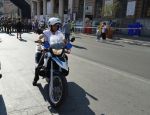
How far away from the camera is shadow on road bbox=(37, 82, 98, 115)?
3.27 meters

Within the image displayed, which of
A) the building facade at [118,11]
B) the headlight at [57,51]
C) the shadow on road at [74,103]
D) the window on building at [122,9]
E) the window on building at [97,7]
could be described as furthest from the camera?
the window on building at [97,7]

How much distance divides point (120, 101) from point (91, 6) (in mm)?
27395

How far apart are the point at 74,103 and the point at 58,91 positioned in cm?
47

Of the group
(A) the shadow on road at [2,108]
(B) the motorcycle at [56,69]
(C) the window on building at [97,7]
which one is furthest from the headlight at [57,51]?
(C) the window on building at [97,7]

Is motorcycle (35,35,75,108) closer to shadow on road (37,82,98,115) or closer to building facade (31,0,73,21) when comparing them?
shadow on road (37,82,98,115)

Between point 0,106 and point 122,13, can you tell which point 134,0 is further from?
point 0,106

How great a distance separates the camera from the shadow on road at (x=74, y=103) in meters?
3.27

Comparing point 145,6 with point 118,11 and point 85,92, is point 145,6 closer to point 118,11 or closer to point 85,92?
point 118,11

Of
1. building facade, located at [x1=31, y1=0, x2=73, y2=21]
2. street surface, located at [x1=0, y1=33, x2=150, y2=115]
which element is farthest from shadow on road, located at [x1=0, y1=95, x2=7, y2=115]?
building facade, located at [x1=31, y1=0, x2=73, y2=21]

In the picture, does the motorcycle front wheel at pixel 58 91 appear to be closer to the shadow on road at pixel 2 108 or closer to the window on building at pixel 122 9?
the shadow on road at pixel 2 108

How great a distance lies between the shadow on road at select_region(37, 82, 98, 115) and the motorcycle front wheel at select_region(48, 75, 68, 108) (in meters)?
0.14

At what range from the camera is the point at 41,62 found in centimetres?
413

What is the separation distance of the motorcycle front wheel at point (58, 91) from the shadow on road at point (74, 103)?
14 cm

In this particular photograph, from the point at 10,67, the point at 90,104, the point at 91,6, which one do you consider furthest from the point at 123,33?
the point at 90,104
